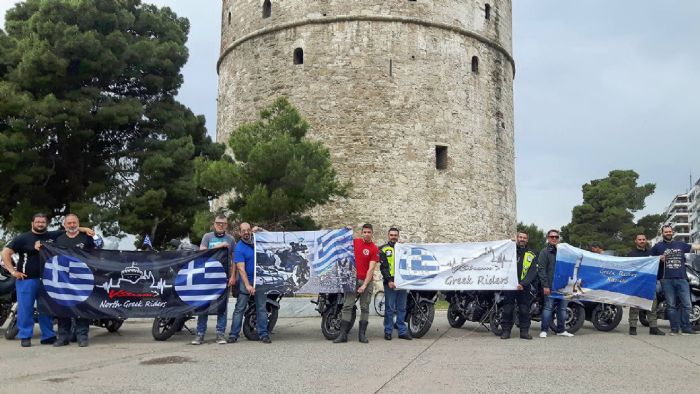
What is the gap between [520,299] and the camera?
9297 mm

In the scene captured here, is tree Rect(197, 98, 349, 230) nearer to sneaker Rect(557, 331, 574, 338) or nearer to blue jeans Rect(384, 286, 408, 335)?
blue jeans Rect(384, 286, 408, 335)

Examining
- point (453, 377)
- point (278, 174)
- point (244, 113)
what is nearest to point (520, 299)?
point (453, 377)

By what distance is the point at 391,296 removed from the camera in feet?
29.8

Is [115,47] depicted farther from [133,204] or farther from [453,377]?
[453,377]

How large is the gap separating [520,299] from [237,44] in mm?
16144

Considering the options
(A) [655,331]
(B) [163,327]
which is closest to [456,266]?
(A) [655,331]

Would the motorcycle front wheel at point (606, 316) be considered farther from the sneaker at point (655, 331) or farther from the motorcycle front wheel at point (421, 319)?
the motorcycle front wheel at point (421, 319)

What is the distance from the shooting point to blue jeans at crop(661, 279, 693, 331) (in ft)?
31.7

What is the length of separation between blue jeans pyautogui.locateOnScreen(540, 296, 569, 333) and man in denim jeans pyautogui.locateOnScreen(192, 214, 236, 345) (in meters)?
4.07

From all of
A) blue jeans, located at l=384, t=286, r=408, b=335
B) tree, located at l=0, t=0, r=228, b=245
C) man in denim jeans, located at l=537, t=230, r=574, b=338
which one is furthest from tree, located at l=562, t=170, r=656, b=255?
blue jeans, located at l=384, t=286, r=408, b=335

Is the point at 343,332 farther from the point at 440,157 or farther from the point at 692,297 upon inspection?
the point at 440,157

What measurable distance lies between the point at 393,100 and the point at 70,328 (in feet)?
44.7

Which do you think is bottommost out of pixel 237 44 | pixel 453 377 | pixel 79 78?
pixel 453 377

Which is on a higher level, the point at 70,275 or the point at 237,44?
the point at 237,44
